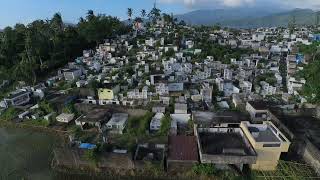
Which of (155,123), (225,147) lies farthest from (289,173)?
(155,123)

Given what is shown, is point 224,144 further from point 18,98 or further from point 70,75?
point 70,75

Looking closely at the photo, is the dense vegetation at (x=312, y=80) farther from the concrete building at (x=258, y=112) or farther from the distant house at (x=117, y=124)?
the distant house at (x=117, y=124)

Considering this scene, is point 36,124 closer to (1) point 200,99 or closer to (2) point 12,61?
(1) point 200,99

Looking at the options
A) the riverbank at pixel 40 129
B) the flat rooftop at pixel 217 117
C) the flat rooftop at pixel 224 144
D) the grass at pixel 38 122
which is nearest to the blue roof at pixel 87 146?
the riverbank at pixel 40 129

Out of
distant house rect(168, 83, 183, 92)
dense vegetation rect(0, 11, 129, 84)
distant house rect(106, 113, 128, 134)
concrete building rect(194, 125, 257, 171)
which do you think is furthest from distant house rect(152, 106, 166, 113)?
dense vegetation rect(0, 11, 129, 84)

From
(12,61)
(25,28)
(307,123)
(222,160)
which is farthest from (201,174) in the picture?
(25,28)
